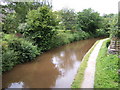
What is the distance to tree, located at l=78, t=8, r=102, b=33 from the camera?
29.6m

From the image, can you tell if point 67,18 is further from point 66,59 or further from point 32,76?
point 32,76

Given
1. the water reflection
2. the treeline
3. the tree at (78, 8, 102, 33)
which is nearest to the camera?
the water reflection

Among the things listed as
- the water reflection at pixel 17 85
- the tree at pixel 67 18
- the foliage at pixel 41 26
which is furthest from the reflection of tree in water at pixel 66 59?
the tree at pixel 67 18

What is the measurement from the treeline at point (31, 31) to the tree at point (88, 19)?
8.29 feet

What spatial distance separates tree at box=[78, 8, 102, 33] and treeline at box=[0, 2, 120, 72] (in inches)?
99.4

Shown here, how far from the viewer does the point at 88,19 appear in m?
30.0

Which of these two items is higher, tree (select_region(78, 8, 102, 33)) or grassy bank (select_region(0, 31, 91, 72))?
tree (select_region(78, 8, 102, 33))

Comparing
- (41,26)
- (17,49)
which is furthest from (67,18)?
(17,49)

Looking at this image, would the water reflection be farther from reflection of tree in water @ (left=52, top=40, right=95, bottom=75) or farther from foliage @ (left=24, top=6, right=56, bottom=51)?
foliage @ (left=24, top=6, right=56, bottom=51)

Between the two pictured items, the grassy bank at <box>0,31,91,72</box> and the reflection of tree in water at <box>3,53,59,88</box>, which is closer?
the reflection of tree in water at <box>3,53,59,88</box>

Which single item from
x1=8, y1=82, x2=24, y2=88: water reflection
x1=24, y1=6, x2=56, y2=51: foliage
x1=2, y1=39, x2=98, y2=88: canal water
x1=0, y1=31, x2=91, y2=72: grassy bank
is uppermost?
x1=24, y1=6, x2=56, y2=51: foliage

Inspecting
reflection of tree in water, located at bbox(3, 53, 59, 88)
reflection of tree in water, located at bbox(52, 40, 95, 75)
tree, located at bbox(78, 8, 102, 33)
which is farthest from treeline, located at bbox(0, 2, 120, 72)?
tree, located at bbox(78, 8, 102, 33)

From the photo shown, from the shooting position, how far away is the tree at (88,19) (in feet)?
97.2

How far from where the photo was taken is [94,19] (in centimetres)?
3089
